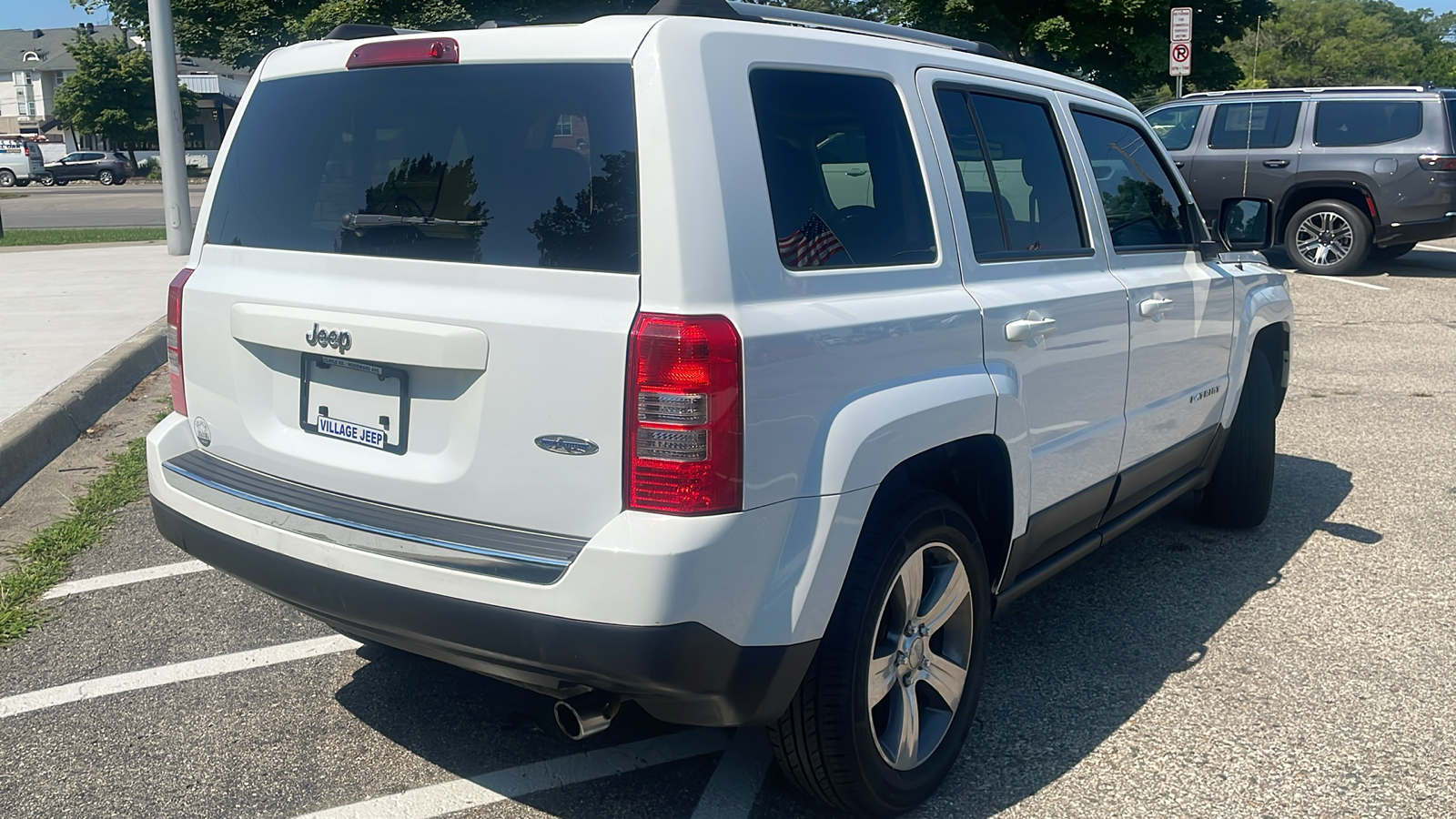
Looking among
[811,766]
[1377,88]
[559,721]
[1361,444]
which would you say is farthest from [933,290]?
[1377,88]

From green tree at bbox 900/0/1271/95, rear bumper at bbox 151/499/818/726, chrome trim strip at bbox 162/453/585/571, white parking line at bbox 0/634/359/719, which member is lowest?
white parking line at bbox 0/634/359/719

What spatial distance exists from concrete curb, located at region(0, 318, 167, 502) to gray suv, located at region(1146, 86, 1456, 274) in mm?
10668

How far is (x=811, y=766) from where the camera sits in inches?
111

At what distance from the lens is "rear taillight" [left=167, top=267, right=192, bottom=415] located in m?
3.23

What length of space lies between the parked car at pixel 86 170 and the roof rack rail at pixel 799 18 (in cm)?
5238

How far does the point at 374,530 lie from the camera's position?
2.68 metres

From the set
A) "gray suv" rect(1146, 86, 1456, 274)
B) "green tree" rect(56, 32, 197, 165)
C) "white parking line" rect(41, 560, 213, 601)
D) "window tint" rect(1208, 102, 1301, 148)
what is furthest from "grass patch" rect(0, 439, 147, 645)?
"green tree" rect(56, 32, 197, 165)

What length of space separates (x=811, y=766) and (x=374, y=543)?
1.11 meters

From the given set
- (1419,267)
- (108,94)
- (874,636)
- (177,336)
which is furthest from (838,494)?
(108,94)

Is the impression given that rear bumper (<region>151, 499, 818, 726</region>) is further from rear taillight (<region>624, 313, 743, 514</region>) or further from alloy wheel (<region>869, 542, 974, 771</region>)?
alloy wheel (<region>869, 542, 974, 771</region>)

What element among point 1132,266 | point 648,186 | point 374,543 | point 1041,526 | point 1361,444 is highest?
point 648,186

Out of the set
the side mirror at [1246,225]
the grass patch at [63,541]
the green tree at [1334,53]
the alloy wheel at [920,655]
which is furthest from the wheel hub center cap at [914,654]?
the green tree at [1334,53]

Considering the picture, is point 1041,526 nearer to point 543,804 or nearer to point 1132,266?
point 1132,266

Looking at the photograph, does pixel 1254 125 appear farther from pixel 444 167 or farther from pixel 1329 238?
pixel 444 167
